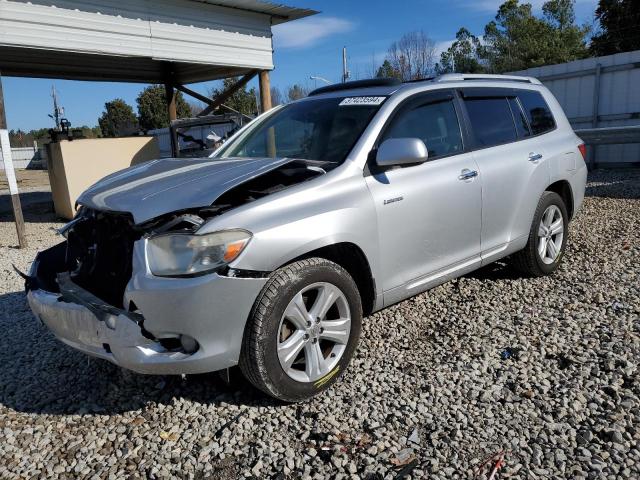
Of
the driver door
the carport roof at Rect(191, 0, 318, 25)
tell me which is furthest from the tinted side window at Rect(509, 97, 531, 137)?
the carport roof at Rect(191, 0, 318, 25)

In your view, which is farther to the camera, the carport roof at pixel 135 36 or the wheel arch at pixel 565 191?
the carport roof at pixel 135 36

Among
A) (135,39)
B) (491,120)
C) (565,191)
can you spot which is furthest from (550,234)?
(135,39)

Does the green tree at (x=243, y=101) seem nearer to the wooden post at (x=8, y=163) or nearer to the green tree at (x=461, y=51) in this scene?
the green tree at (x=461, y=51)

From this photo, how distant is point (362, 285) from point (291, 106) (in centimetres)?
183

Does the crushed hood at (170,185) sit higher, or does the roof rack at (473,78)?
the roof rack at (473,78)

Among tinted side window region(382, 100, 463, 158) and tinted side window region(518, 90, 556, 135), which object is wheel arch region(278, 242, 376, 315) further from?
tinted side window region(518, 90, 556, 135)

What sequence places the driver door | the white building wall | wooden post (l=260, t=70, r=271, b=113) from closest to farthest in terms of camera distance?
the driver door
the white building wall
wooden post (l=260, t=70, r=271, b=113)

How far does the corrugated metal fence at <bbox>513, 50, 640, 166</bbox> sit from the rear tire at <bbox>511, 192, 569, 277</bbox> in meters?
8.60

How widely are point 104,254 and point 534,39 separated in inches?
1404

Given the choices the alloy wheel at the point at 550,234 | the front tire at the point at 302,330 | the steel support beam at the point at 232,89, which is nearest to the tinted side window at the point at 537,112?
the alloy wheel at the point at 550,234

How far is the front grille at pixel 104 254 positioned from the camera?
2.85m

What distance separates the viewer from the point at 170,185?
3.04m

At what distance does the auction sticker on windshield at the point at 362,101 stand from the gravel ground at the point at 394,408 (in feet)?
5.52

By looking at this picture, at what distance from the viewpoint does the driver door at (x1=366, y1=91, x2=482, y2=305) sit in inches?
130
